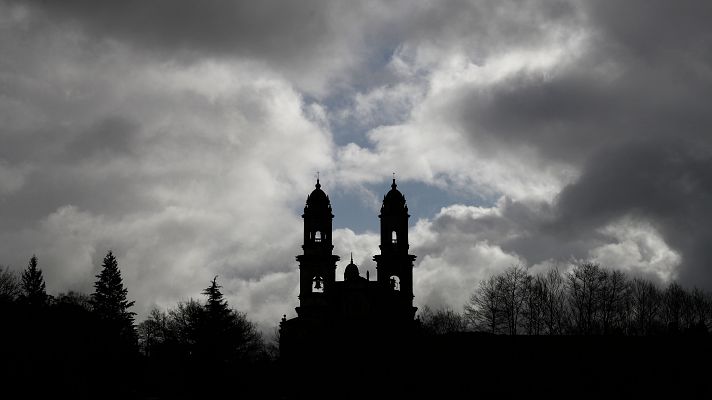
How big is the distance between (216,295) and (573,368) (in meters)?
21.2

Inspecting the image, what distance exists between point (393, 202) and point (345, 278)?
7678 millimetres

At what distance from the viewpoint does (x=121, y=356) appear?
42781 mm

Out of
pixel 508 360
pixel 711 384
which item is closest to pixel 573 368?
pixel 508 360

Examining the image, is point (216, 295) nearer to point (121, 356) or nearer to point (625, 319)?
point (121, 356)

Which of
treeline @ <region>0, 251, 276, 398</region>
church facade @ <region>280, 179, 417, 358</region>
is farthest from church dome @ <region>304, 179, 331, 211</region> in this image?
treeline @ <region>0, 251, 276, 398</region>

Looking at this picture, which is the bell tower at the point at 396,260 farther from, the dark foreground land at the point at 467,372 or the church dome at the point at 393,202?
the dark foreground land at the point at 467,372

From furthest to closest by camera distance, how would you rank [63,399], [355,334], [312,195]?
[312,195], [355,334], [63,399]

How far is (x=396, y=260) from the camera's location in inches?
2749

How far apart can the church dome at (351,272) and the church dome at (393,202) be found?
5.36m

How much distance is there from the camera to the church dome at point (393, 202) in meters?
71.0

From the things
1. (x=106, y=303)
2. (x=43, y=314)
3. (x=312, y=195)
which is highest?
(x=312, y=195)

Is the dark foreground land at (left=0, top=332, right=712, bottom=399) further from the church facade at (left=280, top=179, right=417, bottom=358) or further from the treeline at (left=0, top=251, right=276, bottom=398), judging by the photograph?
the church facade at (left=280, top=179, right=417, bottom=358)

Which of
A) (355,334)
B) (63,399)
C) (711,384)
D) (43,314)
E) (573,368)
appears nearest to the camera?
(63,399)

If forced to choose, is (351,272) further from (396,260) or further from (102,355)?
(102,355)
